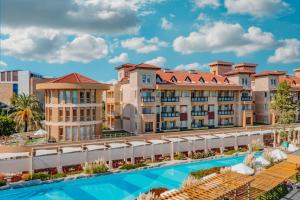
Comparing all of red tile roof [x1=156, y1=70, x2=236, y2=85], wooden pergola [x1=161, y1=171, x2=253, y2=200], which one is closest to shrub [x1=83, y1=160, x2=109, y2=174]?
wooden pergola [x1=161, y1=171, x2=253, y2=200]

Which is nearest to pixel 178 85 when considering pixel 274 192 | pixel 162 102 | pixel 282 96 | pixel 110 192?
pixel 162 102

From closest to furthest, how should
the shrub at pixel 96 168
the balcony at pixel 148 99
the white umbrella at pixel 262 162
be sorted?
1. the white umbrella at pixel 262 162
2. the shrub at pixel 96 168
3. the balcony at pixel 148 99

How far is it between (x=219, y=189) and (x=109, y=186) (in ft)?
42.5

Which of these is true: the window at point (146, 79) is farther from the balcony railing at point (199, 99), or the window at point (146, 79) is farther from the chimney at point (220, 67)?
the chimney at point (220, 67)

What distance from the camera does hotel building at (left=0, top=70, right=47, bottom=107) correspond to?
89062mm

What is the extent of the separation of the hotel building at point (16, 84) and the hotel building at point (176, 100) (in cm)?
4077

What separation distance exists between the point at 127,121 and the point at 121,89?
6.47m

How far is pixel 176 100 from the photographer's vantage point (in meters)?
50.1

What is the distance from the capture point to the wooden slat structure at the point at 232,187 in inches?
667

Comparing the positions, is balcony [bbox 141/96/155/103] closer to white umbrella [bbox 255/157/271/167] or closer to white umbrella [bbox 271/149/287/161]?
white umbrella [bbox 271/149/287/161]

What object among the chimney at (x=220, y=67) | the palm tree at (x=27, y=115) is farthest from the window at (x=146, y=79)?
the chimney at (x=220, y=67)

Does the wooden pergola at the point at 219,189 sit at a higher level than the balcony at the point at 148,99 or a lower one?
lower

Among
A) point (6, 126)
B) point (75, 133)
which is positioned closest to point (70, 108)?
point (75, 133)

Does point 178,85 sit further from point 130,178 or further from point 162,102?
Answer: point 130,178
